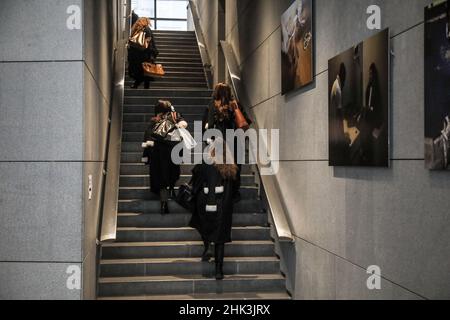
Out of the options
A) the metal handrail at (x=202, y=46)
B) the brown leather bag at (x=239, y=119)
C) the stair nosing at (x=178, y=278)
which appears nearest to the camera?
the stair nosing at (x=178, y=278)

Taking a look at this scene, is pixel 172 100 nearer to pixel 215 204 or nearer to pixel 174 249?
pixel 174 249

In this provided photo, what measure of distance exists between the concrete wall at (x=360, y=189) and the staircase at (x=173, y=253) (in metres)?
0.70

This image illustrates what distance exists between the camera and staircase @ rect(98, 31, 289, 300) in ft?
20.9

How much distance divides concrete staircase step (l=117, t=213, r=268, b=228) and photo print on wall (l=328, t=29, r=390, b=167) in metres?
2.82

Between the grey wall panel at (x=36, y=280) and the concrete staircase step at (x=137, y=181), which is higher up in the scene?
the concrete staircase step at (x=137, y=181)

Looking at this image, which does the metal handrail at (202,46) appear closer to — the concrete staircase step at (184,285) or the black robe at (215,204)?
the black robe at (215,204)

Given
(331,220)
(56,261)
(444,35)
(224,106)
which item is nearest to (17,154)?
(56,261)

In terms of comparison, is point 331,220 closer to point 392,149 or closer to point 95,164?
point 392,149

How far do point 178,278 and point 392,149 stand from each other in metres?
3.45

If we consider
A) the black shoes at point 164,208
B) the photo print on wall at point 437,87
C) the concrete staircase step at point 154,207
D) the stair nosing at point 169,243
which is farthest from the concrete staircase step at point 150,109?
the photo print on wall at point 437,87

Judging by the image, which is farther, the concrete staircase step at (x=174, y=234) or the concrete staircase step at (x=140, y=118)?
the concrete staircase step at (x=140, y=118)

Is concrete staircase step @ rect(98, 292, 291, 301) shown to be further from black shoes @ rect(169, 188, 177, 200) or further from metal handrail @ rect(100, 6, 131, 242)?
black shoes @ rect(169, 188, 177, 200)

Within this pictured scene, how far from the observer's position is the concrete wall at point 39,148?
4.32 m

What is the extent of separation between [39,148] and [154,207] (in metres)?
3.70
